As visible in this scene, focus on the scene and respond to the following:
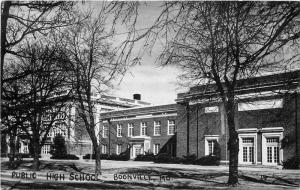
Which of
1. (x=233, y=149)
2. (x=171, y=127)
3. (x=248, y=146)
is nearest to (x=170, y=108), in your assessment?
(x=171, y=127)

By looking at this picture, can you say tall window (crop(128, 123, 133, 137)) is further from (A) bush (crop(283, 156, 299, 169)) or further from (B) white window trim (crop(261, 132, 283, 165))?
(A) bush (crop(283, 156, 299, 169))

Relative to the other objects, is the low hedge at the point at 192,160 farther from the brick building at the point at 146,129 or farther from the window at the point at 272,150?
the brick building at the point at 146,129

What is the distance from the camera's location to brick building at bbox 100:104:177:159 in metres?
52.1

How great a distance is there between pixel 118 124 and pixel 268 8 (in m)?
55.8

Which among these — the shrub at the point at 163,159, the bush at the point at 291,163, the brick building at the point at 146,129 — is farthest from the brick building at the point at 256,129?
the brick building at the point at 146,129

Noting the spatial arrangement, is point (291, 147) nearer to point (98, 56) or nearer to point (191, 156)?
point (191, 156)

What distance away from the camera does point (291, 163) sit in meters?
33.9

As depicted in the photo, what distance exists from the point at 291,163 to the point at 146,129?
25.7 meters

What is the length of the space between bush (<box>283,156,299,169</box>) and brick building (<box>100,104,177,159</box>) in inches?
743

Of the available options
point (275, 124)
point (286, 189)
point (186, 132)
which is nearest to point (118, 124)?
point (186, 132)

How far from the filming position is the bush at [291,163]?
33812 millimetres

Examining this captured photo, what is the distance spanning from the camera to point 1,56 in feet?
28.0

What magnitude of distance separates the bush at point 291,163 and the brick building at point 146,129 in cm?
1888

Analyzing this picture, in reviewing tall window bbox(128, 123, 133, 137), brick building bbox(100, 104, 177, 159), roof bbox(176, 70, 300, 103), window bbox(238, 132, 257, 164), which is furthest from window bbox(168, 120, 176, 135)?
roof bbox(176, 70, 300, 103)
